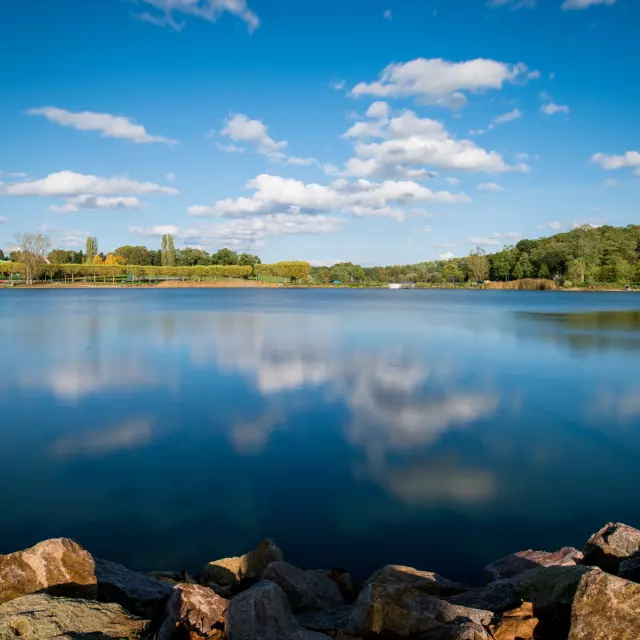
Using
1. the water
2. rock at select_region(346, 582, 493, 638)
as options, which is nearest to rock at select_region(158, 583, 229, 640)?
rock at select_region(346, 582, 493, 638)

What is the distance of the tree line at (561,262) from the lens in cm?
10475

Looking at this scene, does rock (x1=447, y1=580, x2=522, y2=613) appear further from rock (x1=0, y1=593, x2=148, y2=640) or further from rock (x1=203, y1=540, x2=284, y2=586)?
rock (x1=0, y1=593, x2=148, y2=640)

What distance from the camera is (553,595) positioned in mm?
3662

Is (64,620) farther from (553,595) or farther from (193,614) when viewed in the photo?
(553,595)

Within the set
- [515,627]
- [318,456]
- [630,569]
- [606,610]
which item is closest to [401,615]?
[515,627]

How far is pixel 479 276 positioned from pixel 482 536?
432ft

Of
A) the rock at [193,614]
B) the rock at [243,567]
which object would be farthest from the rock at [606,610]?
the rock at [243,567]

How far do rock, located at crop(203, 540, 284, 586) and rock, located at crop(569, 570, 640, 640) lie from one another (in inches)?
94.2

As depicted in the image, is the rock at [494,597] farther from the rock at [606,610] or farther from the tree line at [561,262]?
the tree line at [561,262]

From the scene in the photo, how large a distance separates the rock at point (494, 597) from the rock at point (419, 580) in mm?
243

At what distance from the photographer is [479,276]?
13212cm

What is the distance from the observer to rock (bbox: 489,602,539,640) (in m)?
3.39

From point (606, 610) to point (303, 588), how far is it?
2.12 meters

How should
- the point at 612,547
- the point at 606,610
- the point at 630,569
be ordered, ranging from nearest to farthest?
the point at 606,610
the point at 630,569
the point at 612,547
